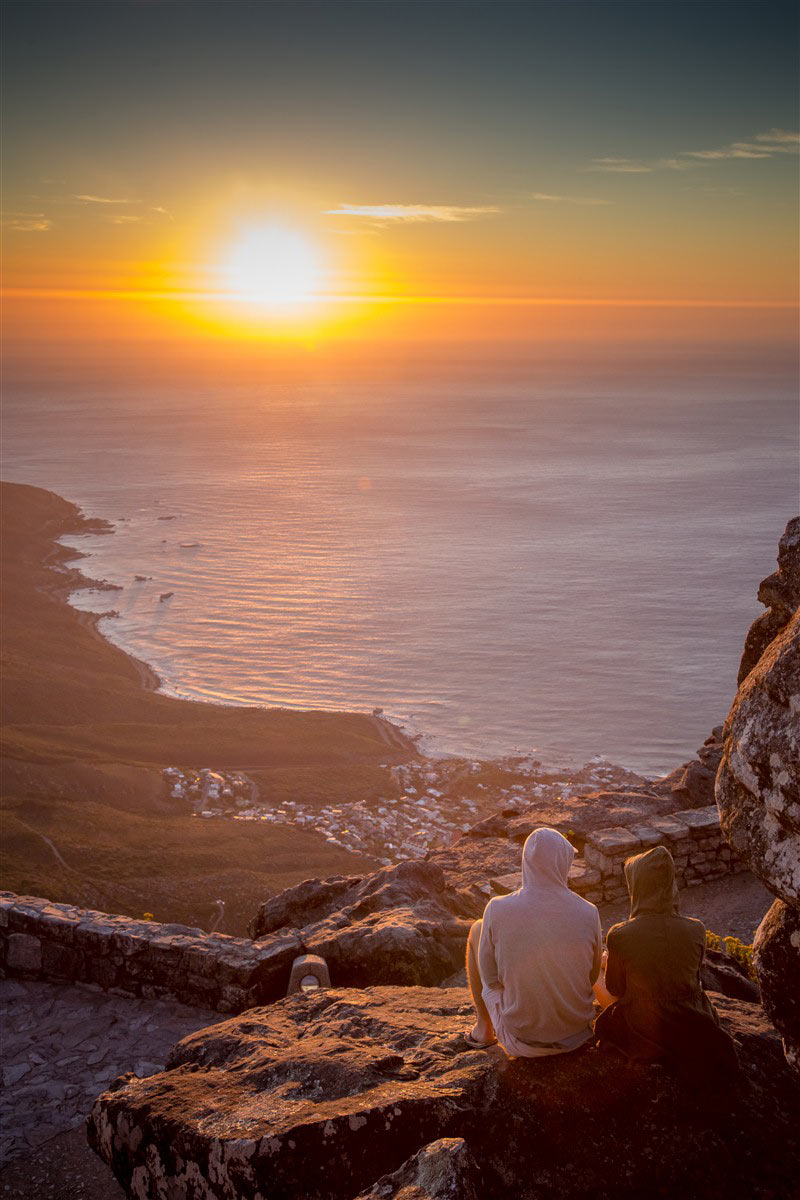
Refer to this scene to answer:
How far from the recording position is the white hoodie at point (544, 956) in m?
5.00

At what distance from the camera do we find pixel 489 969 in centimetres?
522

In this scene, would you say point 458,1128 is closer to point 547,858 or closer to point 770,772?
point 547,858

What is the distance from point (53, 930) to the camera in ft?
31.9

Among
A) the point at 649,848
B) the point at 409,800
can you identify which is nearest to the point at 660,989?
the point at 649,848

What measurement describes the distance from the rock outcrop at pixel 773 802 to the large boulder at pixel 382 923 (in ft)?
13.8

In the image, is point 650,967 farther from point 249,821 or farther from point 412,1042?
point 249,821

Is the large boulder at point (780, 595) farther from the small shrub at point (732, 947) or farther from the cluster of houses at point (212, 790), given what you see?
the cluster of houses at point (212, 790)

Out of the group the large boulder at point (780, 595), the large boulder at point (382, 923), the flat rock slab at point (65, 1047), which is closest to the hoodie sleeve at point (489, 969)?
the large boulder at point (780, 595)

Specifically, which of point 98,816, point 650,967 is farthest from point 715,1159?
point 98,816

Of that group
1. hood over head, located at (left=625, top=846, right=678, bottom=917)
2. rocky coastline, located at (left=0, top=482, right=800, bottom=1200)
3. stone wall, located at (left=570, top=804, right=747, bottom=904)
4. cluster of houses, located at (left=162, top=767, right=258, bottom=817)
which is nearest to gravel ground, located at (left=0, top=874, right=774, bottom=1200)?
stone wall, located at (left=570, top=804, right=747, bottom=904)

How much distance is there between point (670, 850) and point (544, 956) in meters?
6.73

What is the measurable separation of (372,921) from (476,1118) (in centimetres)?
488

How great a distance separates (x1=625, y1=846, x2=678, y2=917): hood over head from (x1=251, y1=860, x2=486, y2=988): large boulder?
3950mm

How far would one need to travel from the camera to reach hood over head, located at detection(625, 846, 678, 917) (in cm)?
505
